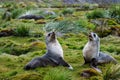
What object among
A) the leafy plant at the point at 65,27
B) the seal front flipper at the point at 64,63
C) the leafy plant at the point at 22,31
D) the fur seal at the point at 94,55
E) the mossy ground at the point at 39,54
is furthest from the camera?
the leafy plant at the point at 65,27

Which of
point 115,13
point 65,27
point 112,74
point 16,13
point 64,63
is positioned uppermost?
point 112,74

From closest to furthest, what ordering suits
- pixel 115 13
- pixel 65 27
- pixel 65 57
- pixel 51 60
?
1. pixel 51 60
2. pixel 65 57
3. pixel 65 27
4. pixel 115 13

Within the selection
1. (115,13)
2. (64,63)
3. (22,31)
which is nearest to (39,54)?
(64,63)

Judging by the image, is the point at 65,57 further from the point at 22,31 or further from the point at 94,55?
the point at 22,31

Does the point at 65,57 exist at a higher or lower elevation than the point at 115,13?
higher

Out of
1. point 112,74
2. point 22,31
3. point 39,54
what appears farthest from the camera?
point 22,31

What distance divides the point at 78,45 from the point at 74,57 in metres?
3.17

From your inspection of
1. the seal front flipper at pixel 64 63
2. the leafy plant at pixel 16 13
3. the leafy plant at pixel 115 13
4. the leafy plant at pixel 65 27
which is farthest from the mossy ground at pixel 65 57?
the leafy plant at pixel 16 13

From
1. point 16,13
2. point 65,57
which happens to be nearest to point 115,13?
point 16,13

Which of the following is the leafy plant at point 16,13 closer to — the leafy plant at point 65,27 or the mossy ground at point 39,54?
the mossy ground at point 39,54

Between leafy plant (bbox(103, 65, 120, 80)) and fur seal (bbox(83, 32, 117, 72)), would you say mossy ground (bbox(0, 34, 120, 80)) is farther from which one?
leafy plant (bbox(103, 65, 120, 80))

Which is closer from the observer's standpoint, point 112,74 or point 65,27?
point 112,74

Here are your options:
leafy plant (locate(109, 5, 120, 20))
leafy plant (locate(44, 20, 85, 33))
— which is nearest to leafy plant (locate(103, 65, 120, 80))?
leafy plant (locate(44, 20, 85, 33))

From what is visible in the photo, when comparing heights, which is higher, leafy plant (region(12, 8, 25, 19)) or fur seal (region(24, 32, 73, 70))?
fur seal (region(24, 32, 73, 70))
